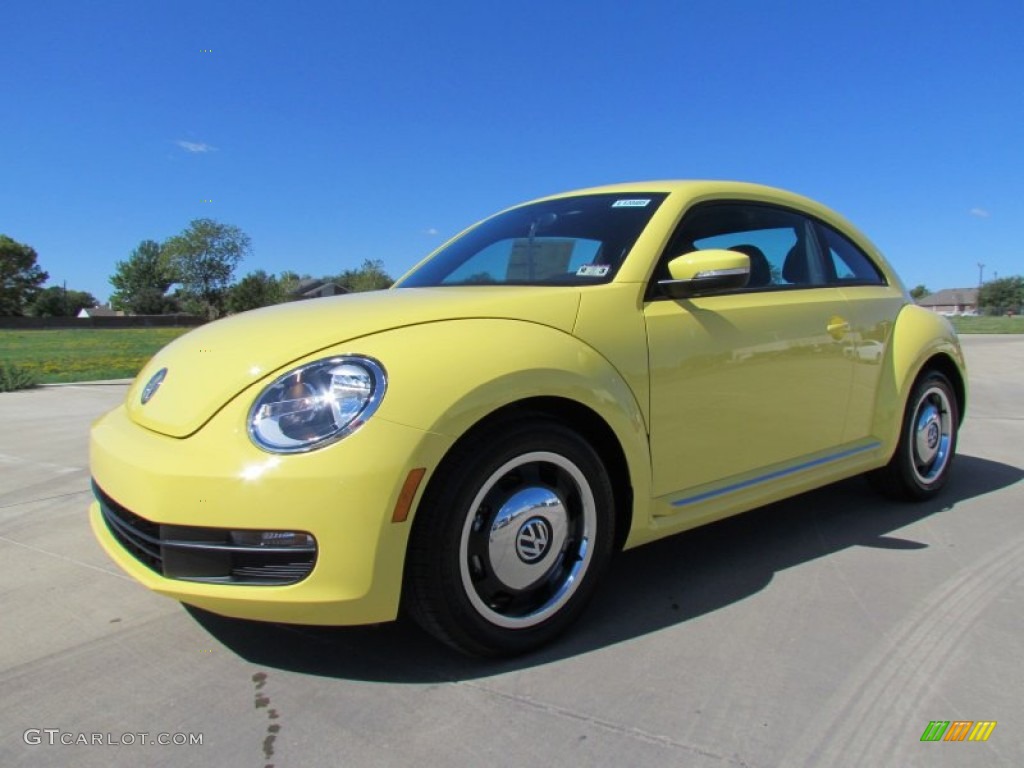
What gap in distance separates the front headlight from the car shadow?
76 cm

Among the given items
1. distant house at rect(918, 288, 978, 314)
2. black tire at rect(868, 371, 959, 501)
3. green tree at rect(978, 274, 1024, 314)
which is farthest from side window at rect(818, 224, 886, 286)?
distant house at rect(918, 288, 978, 314)

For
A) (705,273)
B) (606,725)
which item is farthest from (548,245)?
(606,725)

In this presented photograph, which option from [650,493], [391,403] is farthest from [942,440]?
[391,403]

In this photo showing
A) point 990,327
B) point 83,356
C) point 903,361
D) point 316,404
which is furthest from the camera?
point 990,327

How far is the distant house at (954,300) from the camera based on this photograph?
125 metres

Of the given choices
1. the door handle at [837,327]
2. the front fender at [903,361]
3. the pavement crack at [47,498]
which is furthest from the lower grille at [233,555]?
the front fender at [903,361]

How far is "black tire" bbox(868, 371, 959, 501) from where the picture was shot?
384cm

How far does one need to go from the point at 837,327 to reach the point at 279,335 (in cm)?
243

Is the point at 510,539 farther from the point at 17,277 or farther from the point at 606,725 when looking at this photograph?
the point at 17,277

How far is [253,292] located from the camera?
8619 cm

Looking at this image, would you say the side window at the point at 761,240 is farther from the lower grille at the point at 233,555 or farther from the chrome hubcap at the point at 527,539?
the lower grille at the point at 233,555

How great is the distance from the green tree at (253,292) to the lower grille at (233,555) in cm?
8666

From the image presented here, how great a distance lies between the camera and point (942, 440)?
4117 mm

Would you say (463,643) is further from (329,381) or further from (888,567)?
(888,567)
